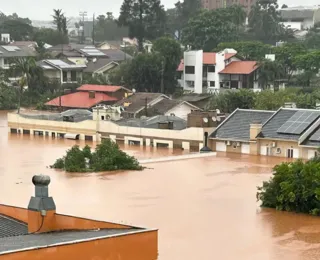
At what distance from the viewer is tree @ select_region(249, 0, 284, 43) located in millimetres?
72250

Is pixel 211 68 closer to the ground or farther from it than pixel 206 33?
closer to the ground

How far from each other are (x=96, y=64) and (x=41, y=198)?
4575cm

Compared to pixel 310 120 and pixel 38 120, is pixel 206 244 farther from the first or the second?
pixel 38 120

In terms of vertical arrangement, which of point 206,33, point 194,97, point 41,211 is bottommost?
point 41,211

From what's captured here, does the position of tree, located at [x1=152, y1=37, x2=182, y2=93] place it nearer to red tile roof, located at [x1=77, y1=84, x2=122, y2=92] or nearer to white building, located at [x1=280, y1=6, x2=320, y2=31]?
red tile roof, located at [x1=77, y1=84, x2=122, y2=92]

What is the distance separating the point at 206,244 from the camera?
1688cm

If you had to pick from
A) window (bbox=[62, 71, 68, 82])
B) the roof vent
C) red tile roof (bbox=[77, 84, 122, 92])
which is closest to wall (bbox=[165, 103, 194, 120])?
red tile roof (bbox=[77, 84, 122, 92])

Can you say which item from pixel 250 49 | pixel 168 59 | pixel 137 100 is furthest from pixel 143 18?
pixel 137 100

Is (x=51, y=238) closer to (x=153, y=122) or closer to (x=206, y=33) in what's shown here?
(x=153, y=122)

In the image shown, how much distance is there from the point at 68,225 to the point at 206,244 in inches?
170

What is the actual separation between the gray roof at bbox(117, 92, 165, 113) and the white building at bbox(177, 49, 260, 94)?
7.82 meters

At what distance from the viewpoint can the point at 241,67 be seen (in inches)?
2018

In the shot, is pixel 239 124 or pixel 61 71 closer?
pixel 239 124

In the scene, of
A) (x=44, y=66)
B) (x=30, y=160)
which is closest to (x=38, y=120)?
(x=30, y=160)
